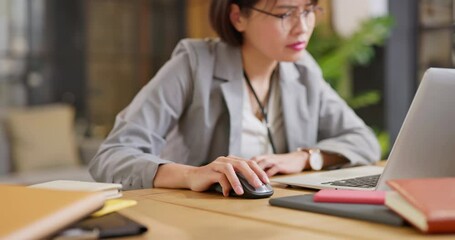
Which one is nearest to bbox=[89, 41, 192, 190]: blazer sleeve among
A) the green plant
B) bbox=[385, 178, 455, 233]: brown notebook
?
bbox=[385, 178, 455, 233]: brown notebook

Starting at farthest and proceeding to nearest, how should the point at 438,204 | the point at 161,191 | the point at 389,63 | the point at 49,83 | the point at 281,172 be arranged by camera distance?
the point at 49,83 < the point at 389,63 < the point at 281,172 < the point at 161,191 < the point at 438,204

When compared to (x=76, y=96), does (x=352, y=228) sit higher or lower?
higher

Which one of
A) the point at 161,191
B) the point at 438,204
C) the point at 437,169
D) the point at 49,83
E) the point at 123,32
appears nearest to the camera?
the point at 438,204

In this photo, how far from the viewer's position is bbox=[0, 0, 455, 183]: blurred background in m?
3.65

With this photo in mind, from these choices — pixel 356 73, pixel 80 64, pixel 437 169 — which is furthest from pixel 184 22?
pixel 437 169

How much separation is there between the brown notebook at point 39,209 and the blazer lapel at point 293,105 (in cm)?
101

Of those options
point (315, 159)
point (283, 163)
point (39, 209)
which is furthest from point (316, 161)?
point (39, 209)

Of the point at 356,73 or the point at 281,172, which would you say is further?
the point at 356,73

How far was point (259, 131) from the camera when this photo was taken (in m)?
1.77

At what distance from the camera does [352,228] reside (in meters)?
0.82

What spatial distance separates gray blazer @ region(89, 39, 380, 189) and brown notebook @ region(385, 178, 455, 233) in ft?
2.55

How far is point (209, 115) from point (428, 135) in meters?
0.78

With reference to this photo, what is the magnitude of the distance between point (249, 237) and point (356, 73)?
10.9ft

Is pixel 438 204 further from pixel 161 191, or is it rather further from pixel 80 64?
pixel 80 64
